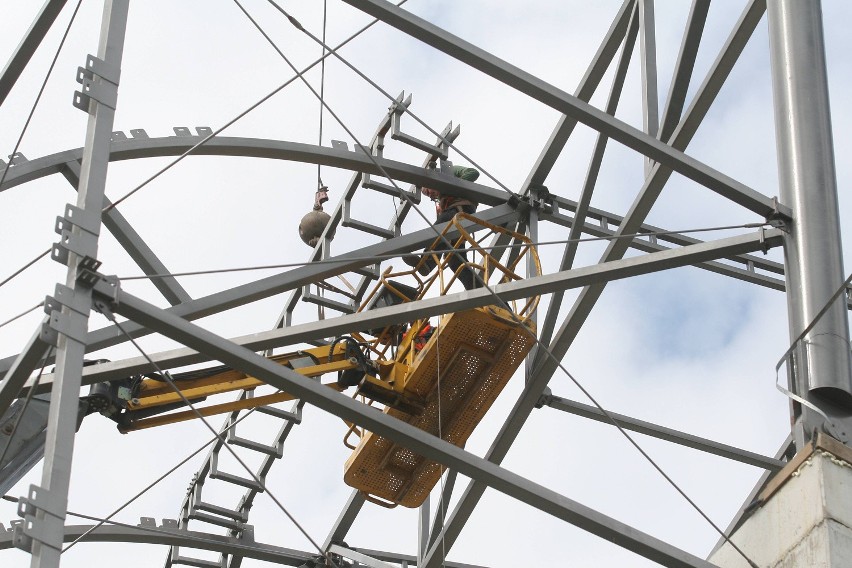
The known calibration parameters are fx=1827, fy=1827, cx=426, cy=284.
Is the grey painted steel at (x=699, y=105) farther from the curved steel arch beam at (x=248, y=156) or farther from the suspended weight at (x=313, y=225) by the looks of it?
the suspended weight at (x=313, y=225)

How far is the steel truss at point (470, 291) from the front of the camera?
40.6 ft

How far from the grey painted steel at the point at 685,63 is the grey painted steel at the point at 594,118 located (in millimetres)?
1433

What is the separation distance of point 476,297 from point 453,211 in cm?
428

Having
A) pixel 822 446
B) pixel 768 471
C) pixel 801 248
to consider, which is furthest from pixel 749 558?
pixel 768 471

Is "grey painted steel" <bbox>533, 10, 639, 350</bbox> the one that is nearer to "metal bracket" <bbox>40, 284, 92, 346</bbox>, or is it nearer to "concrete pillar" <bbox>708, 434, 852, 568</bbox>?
"concrete pillar" <bbox>708, 434, 852, 568</bbox>

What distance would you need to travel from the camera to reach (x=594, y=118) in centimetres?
1545

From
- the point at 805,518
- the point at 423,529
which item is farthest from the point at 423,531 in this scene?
the point at 805,518

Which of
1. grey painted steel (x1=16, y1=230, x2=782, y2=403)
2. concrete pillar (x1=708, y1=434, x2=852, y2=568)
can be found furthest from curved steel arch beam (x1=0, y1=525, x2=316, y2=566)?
concrete pillar (x1=708, y1=434, x2=852, y2=568)

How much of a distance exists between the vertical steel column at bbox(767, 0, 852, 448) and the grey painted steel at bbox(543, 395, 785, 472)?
4.24m

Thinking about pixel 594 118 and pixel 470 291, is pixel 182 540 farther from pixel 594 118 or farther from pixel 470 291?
pixel 594 118

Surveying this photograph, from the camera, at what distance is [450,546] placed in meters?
18.4

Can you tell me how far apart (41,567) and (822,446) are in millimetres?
5815

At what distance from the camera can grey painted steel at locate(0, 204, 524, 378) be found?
1620 cm

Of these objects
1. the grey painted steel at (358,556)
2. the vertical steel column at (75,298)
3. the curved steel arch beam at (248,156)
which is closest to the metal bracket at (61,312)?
the vertical steel column at (75,298)
